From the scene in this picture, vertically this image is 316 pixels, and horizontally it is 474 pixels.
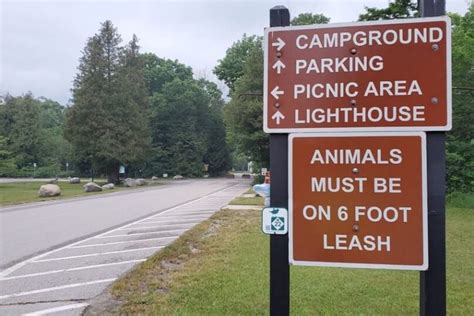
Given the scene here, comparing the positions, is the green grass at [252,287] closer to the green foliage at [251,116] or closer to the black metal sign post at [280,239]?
the black metal sign post at [280,239]

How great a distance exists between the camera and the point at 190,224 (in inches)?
494

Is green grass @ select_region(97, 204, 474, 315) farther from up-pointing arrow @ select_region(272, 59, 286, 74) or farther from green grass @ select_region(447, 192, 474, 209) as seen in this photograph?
green grass @ select_region(447, 192, 474, 209)

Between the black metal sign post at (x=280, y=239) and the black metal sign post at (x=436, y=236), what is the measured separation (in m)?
0.77

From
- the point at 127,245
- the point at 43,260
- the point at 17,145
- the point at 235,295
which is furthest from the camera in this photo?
the point at 17,145

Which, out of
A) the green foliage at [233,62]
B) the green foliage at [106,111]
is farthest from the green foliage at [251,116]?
the green foliage at [233,62]

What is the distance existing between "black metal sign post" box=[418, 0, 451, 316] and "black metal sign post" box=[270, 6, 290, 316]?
0.77 meters

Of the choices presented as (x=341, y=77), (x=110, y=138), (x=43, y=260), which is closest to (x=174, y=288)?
(x=43, y=260)

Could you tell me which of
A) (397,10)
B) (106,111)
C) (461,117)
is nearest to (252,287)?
(397,10)

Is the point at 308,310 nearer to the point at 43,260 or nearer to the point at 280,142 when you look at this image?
the point at 280,142

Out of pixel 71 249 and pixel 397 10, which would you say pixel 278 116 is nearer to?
pixel 71 249

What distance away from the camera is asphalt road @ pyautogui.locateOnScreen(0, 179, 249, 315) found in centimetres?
550

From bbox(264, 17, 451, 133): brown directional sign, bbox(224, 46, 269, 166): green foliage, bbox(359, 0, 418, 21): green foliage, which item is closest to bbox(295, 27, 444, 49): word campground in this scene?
bbox(264, 17, 451, 133): brown directional sign

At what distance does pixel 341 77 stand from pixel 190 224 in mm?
10428

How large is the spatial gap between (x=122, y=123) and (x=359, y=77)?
42.5m
